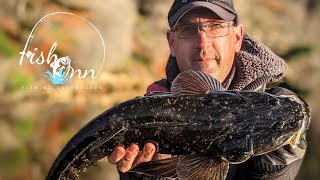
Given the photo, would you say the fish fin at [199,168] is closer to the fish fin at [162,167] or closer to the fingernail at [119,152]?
the fish fin at [162,167]

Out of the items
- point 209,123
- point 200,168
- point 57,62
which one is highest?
point 57,62

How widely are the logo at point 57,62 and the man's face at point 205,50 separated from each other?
8889 millimetres

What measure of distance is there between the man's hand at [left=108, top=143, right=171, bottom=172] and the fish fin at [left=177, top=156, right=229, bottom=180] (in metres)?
0.18

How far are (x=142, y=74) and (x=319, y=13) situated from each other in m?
9.04

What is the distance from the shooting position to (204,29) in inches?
159

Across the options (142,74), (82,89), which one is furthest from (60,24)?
(142,74)

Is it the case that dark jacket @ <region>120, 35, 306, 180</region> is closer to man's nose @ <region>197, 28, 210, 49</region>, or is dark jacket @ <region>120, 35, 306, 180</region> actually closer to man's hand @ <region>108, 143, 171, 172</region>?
man's nose @ <region>197, 28, 210, 49</region>

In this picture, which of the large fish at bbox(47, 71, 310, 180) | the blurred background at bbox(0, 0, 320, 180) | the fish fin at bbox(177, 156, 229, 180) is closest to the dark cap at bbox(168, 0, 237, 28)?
the large fish at bbox(47, 71, 310, 180)

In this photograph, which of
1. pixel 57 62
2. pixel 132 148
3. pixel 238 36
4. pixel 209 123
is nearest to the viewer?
pixel 209 123

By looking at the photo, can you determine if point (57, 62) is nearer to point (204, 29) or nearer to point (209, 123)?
point (204, 29)

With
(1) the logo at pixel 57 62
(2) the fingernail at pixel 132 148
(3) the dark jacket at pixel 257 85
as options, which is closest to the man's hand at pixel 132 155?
(2) the fingernail at pixel 132 148

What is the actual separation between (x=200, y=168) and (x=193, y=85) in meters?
0.43

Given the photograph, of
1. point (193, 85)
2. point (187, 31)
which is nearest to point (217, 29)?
point (187, 31)

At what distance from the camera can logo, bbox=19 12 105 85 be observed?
12883 millimetres
